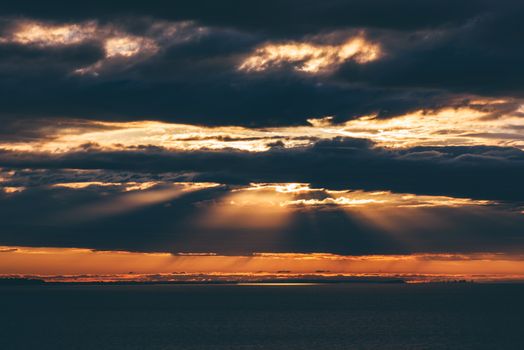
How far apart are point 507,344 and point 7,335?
342ft

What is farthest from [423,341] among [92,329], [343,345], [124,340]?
[92,329]

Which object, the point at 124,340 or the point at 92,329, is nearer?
the point at 124,340

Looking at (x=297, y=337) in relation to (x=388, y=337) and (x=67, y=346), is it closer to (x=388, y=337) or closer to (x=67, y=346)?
(x=388, y=337)

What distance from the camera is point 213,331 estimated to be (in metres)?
192

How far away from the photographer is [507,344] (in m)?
166

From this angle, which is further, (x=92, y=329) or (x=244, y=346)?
(x=92, y=329)

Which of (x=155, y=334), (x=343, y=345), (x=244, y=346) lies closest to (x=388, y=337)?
(x=343, y=345)

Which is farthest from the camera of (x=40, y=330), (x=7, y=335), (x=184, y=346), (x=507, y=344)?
(x=40, y=330)

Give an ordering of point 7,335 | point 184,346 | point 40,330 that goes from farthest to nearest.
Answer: point 40,330 → point 7,335 → point 184,346

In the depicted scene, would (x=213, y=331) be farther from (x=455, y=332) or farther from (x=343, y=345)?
(x=455, y=332)

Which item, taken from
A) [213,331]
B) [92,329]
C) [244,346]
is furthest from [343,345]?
[92,329]

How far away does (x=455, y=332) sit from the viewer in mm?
192375

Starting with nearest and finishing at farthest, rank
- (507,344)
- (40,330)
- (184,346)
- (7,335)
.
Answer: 1. (184,346)
2. (507,344)
3. (7,335)
4. (40,330)

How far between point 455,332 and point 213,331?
180 feet
